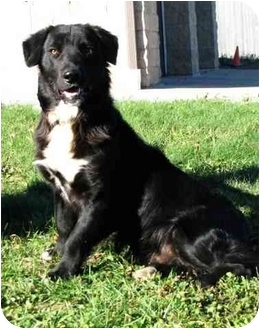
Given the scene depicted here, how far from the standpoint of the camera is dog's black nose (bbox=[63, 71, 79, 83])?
3412 mm

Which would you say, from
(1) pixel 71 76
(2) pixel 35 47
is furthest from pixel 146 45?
(1) pixel 71 76

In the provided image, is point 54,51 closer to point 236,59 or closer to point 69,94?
point 69,94

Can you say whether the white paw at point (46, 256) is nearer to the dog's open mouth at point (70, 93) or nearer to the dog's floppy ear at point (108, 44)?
the dog's open mouth at point (70, 93)

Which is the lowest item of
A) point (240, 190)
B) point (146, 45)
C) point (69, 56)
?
point (240, 190)

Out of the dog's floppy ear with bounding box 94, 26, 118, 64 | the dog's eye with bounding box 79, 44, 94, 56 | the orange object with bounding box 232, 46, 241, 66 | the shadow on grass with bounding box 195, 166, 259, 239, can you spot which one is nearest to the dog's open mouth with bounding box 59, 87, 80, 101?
the dog's eye with bounding box 79, 44, 94, 56

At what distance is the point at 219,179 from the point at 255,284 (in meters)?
1.99

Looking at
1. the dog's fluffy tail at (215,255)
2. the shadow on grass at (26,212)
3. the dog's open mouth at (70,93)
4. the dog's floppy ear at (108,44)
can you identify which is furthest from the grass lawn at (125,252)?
the dog's floppy ear at (108,44)

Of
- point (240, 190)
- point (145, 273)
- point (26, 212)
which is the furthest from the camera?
point (240, 190)

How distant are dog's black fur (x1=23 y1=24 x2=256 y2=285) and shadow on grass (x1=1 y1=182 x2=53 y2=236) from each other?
0.49 meters

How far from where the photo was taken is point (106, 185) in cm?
352

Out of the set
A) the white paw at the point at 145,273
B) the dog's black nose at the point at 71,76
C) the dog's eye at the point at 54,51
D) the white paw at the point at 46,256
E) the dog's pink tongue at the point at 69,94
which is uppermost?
the dog's eye at the point at 54,51

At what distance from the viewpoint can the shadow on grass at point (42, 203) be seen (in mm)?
4219

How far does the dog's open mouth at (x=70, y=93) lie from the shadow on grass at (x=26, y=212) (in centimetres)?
108

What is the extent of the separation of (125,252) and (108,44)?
1361mm
